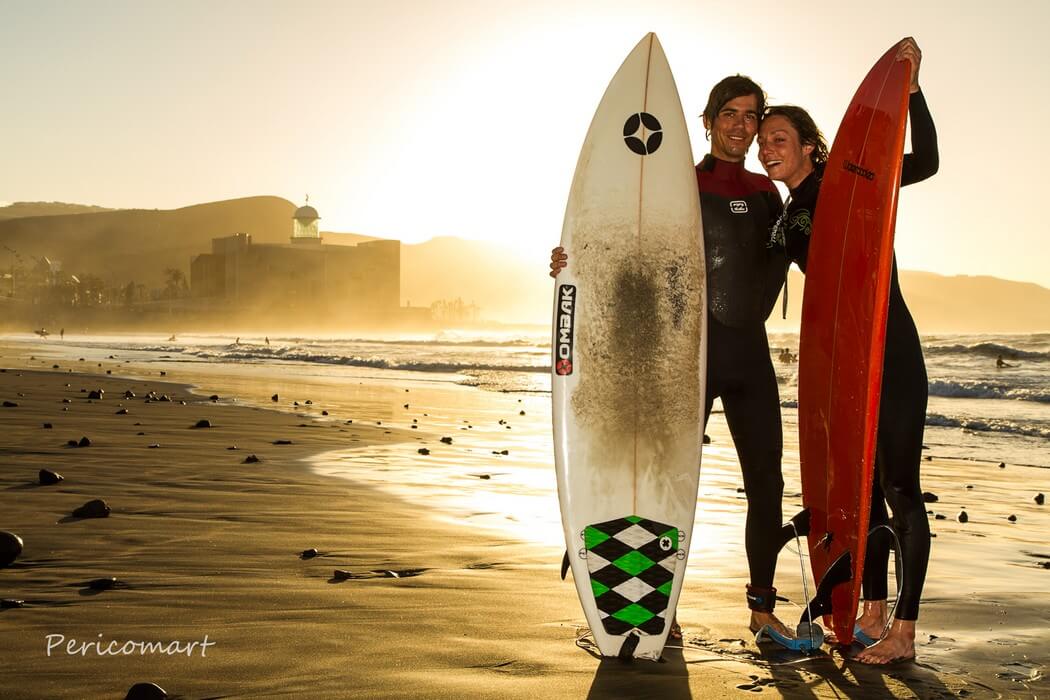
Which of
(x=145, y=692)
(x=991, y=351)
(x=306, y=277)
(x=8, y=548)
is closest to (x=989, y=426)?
(x=8, y=548)

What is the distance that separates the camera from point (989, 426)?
1114cm

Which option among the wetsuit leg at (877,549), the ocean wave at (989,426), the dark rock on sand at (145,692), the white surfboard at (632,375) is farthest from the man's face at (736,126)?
the ocean wave at (989,426)

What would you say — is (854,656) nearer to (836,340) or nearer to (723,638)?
(723,638)

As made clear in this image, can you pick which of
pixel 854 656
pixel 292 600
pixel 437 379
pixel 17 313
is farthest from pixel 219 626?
pixel 17 313

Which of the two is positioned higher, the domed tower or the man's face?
the domed tower

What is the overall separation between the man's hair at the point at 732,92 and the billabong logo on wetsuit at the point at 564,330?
748 mm

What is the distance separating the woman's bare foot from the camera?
2887 millimetres

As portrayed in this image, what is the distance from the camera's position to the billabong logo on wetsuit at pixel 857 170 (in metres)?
2.94

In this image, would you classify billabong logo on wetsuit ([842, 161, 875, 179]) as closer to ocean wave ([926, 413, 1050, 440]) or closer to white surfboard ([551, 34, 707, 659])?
white surfboard ([551, 34, 707, 659])

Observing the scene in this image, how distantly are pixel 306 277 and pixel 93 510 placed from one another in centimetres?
8836

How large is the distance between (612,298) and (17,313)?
117m

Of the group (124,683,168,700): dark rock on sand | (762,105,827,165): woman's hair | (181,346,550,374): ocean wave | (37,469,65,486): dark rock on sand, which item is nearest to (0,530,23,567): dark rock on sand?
(124,683,168,700): dark rock on sand

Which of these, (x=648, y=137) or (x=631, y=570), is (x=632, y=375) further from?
(x=648, y=137)

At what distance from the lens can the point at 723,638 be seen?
2.80 meters
